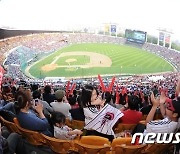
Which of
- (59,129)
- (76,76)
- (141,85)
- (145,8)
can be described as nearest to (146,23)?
(145,8)

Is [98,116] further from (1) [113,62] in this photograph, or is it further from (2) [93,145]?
(1) [113,62]

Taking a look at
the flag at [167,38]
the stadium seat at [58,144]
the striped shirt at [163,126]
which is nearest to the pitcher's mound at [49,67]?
the flag at [167,38]

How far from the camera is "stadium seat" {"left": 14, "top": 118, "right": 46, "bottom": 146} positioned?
3.68 metres

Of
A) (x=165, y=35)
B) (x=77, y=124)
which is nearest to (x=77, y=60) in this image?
(x=165, y=35)

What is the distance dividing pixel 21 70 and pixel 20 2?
9.99ft

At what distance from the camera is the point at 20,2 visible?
1258 cm

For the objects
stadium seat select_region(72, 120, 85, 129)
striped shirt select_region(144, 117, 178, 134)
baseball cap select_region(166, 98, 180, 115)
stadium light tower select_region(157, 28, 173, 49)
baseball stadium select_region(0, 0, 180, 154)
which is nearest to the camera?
baseball cap select_region(166, 98, 180, 115)

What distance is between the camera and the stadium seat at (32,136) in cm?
368

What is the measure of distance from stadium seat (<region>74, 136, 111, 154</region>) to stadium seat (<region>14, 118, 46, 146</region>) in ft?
1.72

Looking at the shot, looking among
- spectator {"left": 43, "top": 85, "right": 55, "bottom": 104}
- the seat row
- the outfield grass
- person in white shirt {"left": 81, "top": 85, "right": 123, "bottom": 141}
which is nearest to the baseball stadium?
the outfield grass
